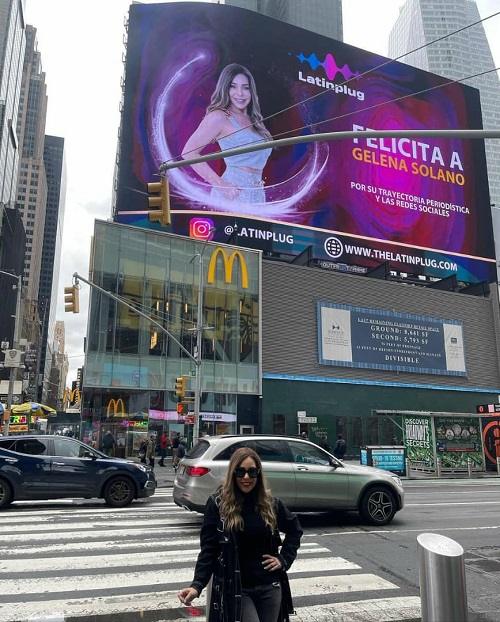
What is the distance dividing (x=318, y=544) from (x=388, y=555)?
1.15m

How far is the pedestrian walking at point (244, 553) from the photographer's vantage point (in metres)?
3.19

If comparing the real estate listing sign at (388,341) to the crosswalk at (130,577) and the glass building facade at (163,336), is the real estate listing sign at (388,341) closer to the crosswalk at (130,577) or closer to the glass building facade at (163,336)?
the glass building facade at (163,336)

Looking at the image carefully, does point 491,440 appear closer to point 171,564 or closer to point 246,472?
point 171,564

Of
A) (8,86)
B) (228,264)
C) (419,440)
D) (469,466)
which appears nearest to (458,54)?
(8,86)

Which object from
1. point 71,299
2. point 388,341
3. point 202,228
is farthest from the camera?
point 388,341

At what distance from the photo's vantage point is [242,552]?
3.30 m

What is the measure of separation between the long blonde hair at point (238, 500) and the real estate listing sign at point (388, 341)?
120ft

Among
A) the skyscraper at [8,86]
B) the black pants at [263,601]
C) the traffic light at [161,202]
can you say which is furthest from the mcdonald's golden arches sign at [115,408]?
the skyscraper at [8,86]

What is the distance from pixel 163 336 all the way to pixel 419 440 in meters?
16.5

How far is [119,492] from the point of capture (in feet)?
42.2

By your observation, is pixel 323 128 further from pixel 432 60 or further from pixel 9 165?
pixel 432 60

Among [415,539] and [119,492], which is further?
[119,492]

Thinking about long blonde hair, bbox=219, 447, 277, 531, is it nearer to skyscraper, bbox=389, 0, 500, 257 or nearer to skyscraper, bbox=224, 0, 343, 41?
skyscraper, bbox=224, 0, 343, 41

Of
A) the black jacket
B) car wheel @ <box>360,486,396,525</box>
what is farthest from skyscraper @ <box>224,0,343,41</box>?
the black jacket
